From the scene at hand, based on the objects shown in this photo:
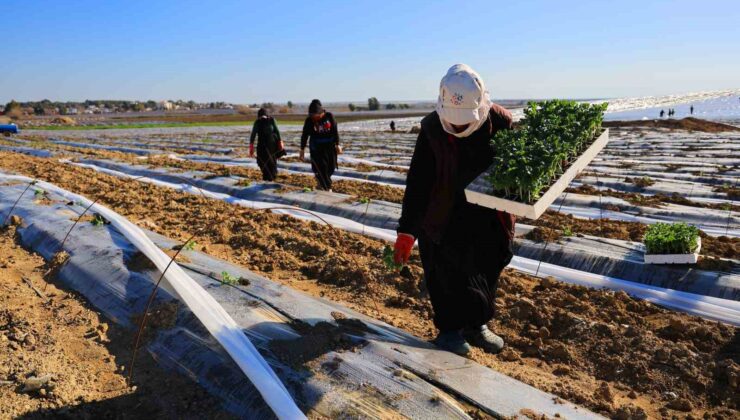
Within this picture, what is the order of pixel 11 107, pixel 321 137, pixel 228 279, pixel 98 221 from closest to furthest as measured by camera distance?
1. pixel 228 279
2. pixel 98 221
3. pixel 321 137
4. pixel 11 107

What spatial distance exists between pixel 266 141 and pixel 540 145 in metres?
6.42

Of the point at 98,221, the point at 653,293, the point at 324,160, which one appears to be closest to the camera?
the point at 653,293

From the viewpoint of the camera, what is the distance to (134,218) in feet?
20.5

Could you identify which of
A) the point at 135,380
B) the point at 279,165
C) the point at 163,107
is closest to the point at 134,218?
the point at 135,380

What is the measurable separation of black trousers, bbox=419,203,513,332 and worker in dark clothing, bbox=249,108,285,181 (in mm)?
5996

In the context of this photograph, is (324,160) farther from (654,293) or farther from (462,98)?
(462,98)

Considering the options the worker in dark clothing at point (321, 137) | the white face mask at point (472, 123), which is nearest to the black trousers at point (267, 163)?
the worker in dark clothing at point (321, 137)

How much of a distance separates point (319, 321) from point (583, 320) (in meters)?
1.65

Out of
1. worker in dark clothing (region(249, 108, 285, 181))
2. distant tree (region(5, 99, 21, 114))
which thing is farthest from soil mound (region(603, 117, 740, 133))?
distant tree (region(5, 99, 21, 114))

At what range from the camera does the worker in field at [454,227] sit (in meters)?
2.68

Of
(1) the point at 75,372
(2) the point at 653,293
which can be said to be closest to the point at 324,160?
(2) the point at 653,293

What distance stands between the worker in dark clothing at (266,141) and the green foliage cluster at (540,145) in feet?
19.1

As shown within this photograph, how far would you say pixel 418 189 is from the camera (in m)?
2.78

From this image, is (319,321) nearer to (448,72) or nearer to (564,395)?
(564,395)
